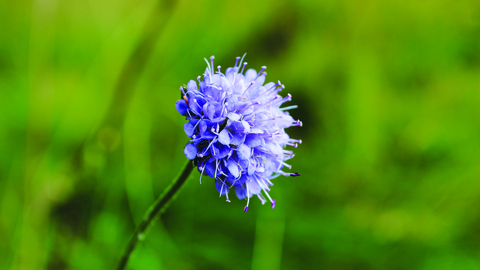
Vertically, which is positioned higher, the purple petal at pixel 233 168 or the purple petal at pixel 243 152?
the purple petal at pixel 243 152

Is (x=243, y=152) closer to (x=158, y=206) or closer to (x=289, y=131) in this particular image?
(x=158, y=206)

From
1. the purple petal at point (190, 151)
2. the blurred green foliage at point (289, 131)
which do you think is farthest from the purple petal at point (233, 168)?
the blurred green foliage at point (289, 131)

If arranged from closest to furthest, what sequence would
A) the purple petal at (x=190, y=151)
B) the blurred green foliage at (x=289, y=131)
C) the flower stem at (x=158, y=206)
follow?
the purple petal at (x=190, y=151)
the flower stem at (x=158, y=206)
the blurred green foliage at (x=289, y=131)

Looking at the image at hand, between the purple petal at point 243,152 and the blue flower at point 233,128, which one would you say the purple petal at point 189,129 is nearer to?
the blue flower at point 233,128

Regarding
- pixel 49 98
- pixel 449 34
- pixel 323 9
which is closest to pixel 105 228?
pixel 49 98

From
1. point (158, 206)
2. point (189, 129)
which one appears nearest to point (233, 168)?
point (189, 129)

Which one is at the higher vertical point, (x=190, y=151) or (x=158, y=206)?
(x=190, y=151)

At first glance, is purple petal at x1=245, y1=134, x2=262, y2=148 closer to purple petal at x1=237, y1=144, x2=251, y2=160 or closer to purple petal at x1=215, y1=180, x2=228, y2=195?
purple petal at x1=237, y1=144, x2=251, y2=160
